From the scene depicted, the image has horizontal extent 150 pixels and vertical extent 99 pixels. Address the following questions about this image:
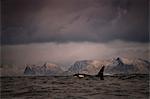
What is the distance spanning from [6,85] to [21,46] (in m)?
0.39

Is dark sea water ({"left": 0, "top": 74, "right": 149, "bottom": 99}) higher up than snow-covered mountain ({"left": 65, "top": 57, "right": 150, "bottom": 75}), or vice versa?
snow-covered mountain ({"left": 65, "top": 57, "right": 150, "bottom": 75})

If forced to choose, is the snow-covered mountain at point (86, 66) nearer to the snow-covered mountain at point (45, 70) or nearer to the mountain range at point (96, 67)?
the mountain range at point (96, 67)

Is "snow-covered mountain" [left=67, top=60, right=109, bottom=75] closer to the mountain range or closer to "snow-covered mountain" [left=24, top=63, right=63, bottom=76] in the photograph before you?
the mountain range

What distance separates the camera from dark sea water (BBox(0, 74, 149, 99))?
2299 millimetres

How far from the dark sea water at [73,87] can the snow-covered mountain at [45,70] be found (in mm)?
Result: 44

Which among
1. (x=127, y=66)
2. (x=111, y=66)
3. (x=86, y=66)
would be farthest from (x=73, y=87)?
(x=127, y=66)

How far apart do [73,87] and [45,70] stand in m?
0.31

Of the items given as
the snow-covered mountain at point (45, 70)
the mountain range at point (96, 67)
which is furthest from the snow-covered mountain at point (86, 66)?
the snow-covered mountain at point (45, 70)

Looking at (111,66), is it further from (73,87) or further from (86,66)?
(73,87)

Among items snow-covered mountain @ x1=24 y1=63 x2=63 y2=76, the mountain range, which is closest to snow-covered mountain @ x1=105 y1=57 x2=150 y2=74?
the mountain range

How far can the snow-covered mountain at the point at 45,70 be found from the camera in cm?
232

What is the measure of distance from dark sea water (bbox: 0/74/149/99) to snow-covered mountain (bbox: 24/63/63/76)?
0.04 meters

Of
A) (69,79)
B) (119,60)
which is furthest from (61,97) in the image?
(119,60)

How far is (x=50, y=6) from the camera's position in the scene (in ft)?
7.96
